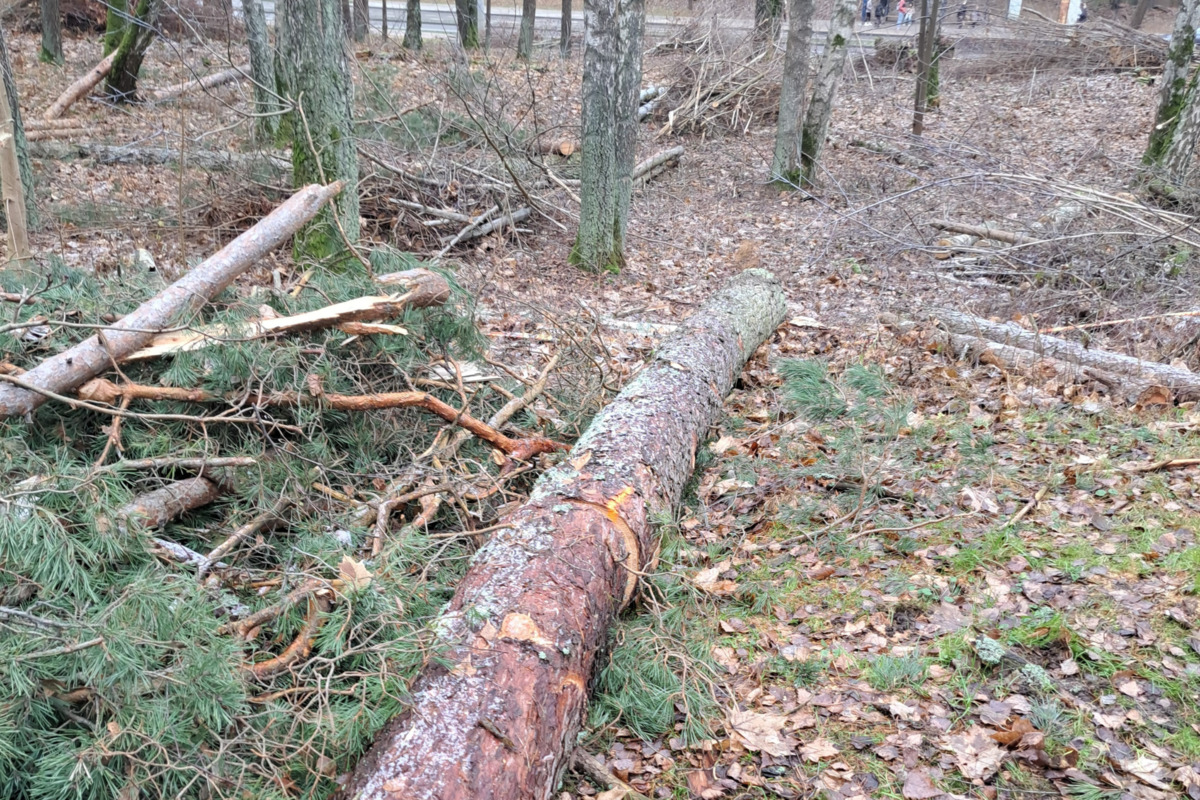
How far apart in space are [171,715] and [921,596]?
288 centimetres

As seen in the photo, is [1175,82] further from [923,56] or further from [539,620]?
[539,620]

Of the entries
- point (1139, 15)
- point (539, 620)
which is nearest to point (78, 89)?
point (539, 620)

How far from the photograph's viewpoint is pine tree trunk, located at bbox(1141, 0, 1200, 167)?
29.2ft

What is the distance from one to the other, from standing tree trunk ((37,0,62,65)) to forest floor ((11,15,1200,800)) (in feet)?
19.1

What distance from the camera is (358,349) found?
4340mm

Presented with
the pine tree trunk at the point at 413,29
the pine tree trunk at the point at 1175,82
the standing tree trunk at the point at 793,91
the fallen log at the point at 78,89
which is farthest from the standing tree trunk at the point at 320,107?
the pine tree trunk at the point at 413,29

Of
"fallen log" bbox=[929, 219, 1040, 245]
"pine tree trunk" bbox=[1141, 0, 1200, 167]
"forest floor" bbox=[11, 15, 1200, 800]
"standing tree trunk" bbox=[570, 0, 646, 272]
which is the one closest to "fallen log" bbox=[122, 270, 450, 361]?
"forest floor" bbox=[11, 15, 1200, 800]

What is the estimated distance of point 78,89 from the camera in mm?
11219

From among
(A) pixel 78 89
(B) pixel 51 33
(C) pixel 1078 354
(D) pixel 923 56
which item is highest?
(D) pixel 923 56

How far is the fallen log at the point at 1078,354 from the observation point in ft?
16.5

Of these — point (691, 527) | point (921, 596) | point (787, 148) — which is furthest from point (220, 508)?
point (787, 148)

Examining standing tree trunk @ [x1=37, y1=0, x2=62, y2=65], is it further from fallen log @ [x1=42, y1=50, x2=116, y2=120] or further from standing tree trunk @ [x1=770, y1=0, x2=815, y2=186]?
standing tree trunk @ [x1=770, y1=0, x2=815, y2=186]

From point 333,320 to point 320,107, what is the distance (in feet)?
9.12

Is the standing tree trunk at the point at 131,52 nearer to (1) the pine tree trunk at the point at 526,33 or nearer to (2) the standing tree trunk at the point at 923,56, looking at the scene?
(1) the pine tree trunk at the point at 526,33
